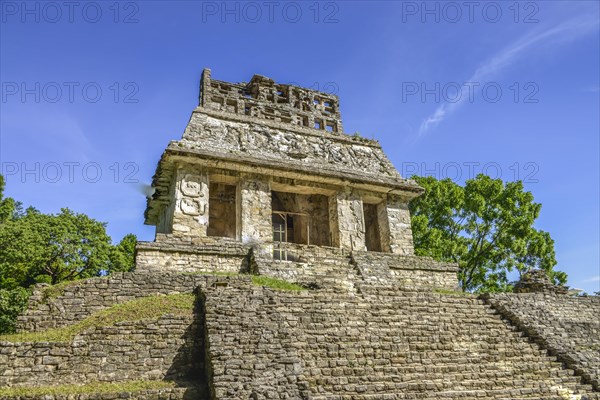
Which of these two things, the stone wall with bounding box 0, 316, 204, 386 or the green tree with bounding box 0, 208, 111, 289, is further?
the green tree with bounding box 0, 208, 111, 289

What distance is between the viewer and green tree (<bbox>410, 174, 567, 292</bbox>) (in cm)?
2139

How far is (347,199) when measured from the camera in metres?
15.4

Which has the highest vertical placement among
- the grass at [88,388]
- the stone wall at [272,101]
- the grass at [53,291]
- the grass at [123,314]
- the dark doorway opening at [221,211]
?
the stone wall at [272,101]

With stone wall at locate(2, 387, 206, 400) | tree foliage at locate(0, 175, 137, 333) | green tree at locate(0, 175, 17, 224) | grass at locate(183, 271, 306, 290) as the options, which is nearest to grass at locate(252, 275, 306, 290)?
grass at locate(183, 271, 306, 290)

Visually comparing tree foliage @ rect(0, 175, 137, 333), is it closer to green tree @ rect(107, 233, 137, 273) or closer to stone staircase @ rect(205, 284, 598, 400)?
green tree @ rect(107, 233, 137, 273)

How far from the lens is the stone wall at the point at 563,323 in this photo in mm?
8914

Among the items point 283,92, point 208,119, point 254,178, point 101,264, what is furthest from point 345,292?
point 101,264

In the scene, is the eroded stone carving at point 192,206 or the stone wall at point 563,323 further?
the eroded stone carving at point 192,206

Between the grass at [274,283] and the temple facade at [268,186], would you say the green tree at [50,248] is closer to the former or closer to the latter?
the temple facade at [268,186]

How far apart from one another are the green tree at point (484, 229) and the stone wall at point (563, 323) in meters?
7.82

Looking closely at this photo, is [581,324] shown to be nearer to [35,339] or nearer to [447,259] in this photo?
[447,259]

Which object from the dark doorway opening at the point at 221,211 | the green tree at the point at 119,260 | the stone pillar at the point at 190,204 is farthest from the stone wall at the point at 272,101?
the green tree at the point at 119,260

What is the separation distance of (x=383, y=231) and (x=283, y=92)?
7.03 m

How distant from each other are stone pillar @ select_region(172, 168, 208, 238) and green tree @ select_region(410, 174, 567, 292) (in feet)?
36.6
